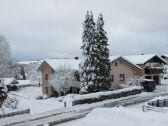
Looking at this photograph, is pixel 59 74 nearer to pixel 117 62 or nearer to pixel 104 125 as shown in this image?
pixel 117 62

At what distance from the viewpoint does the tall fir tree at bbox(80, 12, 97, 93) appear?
53.2 m

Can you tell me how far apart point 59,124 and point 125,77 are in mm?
36449

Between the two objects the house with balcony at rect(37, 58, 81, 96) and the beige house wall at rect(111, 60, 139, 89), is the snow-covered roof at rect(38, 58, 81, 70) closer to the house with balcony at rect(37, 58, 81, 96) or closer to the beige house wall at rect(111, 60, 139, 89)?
the house with balcony at rect(37, 58, 81, 96)

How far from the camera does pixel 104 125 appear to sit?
74.6 feet

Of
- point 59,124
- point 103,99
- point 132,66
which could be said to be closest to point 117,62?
point 132,66

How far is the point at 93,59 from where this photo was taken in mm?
53938

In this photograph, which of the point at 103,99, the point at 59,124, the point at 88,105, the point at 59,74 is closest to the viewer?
the point at 59,124

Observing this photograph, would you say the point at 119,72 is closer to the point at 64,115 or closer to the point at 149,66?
the point at 149,66

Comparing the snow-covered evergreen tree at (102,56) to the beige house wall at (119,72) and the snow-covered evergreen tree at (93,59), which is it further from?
the beige house wall at (119,72)

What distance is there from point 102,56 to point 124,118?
32316 millimetres

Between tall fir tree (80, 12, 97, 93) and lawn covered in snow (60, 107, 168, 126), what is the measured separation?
2799cm

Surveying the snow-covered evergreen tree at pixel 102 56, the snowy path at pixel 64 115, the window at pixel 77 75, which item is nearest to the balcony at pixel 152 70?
the window at pixel 77 75

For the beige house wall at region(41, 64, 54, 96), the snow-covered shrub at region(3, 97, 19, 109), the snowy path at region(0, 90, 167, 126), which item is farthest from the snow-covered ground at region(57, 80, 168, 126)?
the beige house wall at region(41, 64, 54, 96)

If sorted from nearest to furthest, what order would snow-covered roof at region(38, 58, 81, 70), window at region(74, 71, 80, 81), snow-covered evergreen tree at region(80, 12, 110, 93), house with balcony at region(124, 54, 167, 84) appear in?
snow-covered evergreen tree at region(80, 12, 110, 93) → window at region(74, 71, 80, 81) → snow-covered roof at region(38, 58, 81, 70) → house with balcony at region(124, 54, 167, 84)
